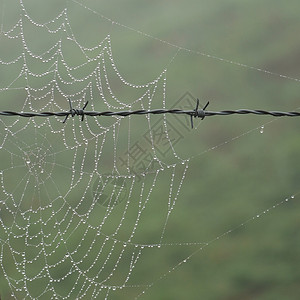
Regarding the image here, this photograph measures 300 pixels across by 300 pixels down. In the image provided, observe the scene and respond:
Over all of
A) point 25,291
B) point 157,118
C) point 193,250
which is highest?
point 157,118

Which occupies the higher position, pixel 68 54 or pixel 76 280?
pixel 68 54

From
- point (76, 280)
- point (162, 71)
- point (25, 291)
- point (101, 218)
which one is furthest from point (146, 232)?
point (162, 71)

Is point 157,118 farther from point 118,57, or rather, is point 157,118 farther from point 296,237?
point 296,237

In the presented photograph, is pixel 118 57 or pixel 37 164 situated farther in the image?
pixel 118 57

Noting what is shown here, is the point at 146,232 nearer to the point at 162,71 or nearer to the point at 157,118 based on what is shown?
the point at 157,118

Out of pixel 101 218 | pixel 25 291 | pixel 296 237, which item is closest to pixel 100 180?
pixel 101 218

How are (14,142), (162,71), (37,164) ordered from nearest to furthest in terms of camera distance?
(37,164) → (14,142) → (162,71)

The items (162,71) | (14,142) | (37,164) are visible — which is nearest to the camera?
(37,164)

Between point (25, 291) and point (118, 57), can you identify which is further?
point (118, 57)

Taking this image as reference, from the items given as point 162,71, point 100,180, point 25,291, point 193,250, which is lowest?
point 25,291
